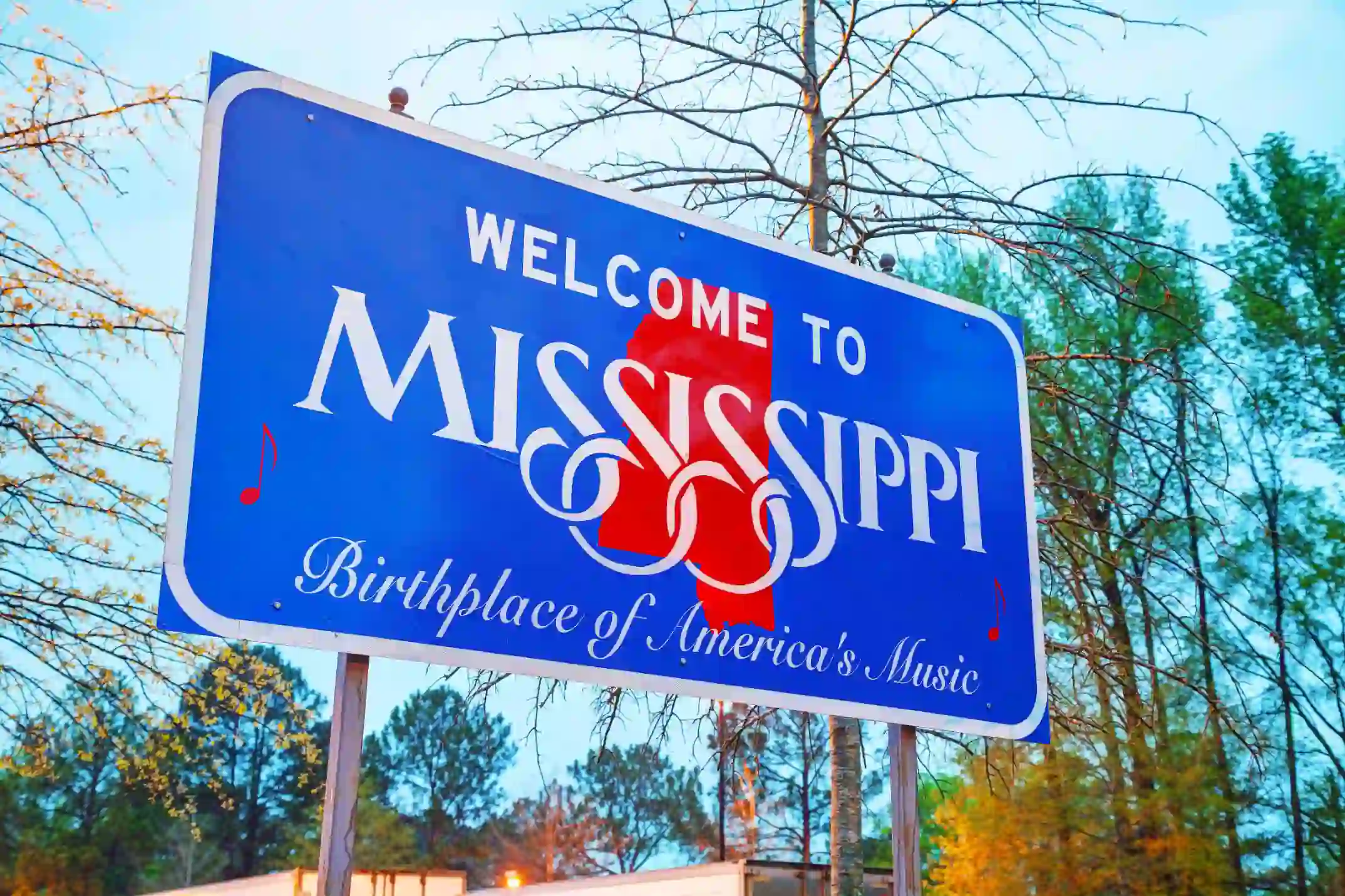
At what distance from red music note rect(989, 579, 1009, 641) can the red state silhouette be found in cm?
67

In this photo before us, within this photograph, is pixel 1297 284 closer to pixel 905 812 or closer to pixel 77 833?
pixel 905 812

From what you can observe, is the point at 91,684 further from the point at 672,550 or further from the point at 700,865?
the point at 700,865

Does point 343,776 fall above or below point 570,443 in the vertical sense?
below

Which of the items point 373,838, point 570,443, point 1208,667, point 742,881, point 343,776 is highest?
point 373,838

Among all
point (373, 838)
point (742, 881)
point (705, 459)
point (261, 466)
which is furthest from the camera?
point (373, 838)

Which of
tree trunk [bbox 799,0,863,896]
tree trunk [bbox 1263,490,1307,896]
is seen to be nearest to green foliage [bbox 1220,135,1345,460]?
tree trunk [bbox 1263,490,1307,896]

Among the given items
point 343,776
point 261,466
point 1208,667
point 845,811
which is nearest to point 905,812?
point 845,811

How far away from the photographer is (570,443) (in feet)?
9.55

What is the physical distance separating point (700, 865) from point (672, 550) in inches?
402

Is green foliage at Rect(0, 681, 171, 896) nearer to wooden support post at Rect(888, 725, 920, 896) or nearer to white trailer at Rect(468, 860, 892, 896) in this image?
white trailer at Rect(468, 860, 892, 896)

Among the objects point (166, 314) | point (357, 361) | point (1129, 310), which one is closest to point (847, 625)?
point (357, 361)

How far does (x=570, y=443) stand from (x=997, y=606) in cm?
123

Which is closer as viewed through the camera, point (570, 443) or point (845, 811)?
point (570, 443)

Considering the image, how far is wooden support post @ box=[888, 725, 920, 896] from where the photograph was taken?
10.8 feet
